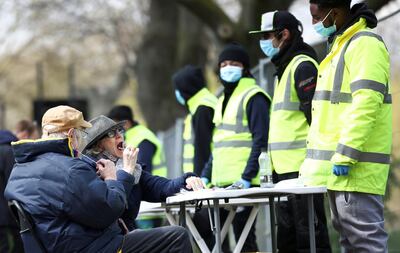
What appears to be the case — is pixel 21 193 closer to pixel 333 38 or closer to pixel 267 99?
pixel 333 38

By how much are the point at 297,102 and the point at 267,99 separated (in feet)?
3.78

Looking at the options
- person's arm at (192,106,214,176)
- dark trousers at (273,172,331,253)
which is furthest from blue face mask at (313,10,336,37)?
person's arm at (192,106,214,176)

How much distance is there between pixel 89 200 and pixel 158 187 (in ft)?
4.33

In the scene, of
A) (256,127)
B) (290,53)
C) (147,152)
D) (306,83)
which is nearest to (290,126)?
(306,83)

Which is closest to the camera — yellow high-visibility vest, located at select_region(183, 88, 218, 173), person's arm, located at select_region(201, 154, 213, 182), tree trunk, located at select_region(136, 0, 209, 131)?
person's arm, located at select_region(201, 154, 213, 182)

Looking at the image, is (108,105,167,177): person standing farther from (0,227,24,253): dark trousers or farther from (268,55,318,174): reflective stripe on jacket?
(268,55,318,174): reflective stripe on jacket

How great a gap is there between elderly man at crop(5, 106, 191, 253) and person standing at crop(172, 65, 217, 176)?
129 inches

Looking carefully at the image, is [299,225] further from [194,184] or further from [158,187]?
[158,187]

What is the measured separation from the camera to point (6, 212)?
1052 cm

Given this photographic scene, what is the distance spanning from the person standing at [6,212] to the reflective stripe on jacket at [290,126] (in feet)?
10.8

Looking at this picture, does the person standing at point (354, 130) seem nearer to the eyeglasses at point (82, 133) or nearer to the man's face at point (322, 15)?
the man's face at point (322, 15)

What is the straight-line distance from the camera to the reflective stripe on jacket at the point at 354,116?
6.68 m

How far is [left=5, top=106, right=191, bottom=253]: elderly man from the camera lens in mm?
6496

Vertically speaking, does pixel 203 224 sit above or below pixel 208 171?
below
